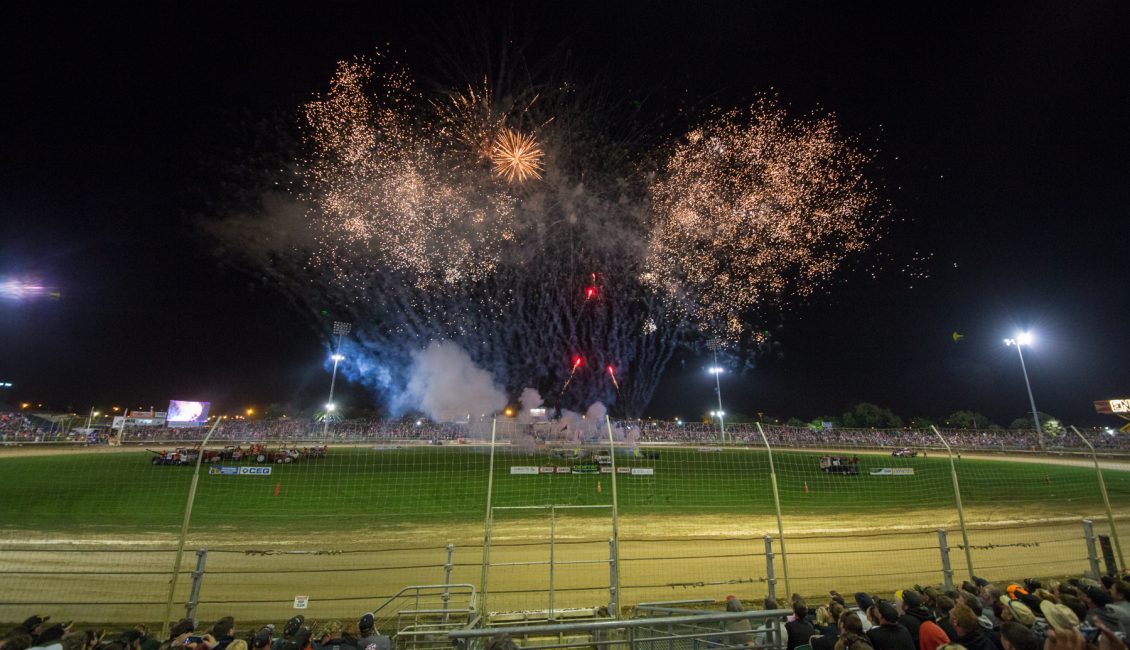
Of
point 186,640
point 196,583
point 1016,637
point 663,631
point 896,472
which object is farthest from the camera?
point 896,472

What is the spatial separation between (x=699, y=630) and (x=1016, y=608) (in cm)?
338

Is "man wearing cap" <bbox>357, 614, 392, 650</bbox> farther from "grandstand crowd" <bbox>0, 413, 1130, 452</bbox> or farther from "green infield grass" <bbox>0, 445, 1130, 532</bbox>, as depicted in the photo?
"green infield grass" <bbox>0, 445, 1130, 532</bbox>

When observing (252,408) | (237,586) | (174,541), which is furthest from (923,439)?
(252,408)

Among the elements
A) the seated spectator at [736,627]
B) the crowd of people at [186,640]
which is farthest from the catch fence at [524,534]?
the crowd of people at [186,640]

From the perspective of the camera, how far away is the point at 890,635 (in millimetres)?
4543

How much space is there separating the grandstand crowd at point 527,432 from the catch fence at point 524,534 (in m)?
0.68

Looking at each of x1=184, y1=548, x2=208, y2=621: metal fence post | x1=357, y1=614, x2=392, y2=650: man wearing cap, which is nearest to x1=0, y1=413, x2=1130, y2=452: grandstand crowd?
x1=184, y1=548, x2=208, y2=621: metal fence post

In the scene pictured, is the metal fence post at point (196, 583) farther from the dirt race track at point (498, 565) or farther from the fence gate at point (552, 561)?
the fence gate at point (552, 561)

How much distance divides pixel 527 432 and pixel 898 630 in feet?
40.5

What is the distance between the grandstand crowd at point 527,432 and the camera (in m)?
14.0

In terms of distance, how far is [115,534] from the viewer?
45.0 feet

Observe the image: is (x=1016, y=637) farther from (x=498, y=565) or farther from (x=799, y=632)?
(x=498, y=565)

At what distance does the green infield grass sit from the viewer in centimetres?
1617

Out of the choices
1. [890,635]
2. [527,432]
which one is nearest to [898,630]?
[890,635]
